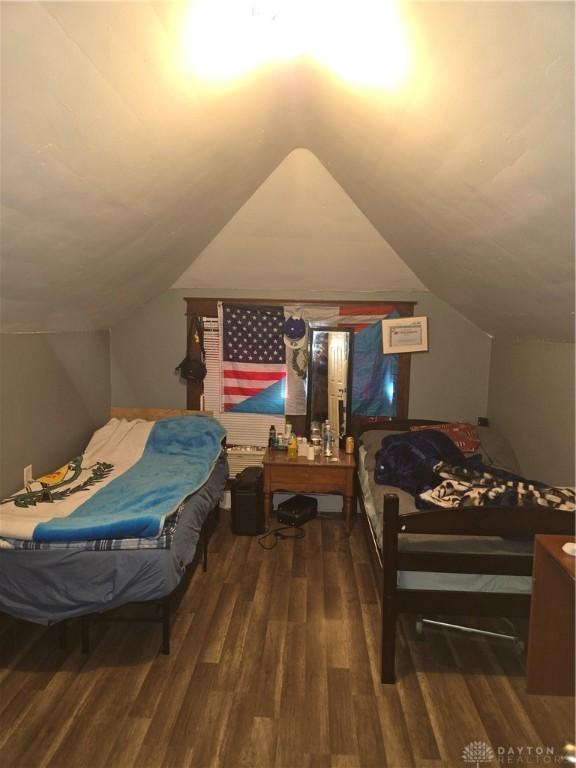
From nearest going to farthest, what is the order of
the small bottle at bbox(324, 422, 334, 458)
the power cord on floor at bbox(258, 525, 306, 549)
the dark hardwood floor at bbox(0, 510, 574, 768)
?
the dark hardwood floor at bbox(0, 510, 574, 768)
the power cord on floor at bbox(258, 525, 306, 549)
the small bottle at bbox(324, 422, 334, 458)

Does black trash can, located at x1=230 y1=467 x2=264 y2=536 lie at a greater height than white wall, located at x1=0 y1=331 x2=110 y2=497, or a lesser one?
lesser

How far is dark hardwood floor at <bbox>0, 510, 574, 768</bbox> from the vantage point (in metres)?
2.00

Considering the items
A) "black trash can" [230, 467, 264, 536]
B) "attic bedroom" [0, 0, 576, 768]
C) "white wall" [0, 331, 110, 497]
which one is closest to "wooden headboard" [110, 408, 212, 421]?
"attic bedroom" [0, 0, 576, 768]

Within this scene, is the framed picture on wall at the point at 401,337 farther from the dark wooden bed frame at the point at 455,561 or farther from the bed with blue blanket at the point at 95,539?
the dark wooden bed frame at the point at 455,561

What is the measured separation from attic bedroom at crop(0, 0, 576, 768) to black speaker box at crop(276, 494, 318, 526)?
0.25ft

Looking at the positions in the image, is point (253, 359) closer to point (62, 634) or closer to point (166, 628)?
point (166, 628)

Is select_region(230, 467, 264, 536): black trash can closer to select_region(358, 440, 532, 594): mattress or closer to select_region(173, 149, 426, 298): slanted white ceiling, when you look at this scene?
select_region(173, 149, 426, 298): slanted white ceiling

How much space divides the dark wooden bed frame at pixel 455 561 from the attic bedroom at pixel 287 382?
14 millimetres

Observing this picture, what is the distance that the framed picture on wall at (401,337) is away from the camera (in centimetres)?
436

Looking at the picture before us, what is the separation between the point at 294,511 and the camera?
4.21 metres

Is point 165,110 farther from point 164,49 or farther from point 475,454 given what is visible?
point 475,454

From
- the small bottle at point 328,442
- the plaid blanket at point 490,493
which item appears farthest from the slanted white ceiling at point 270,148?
the small bottle at point 328,442

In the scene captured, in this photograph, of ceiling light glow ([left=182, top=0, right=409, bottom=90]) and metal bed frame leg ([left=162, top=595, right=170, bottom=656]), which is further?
metal bed frame leg ([left=162, top=595, right=170, bottom=656])

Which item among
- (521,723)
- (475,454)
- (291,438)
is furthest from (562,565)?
(291,438)
